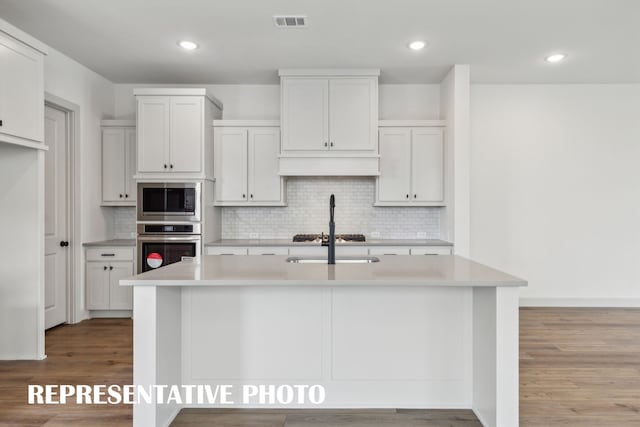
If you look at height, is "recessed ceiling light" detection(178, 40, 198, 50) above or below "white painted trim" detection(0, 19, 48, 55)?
above

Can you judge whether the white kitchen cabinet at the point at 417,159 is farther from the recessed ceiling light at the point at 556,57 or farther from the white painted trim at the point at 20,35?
the white painted trim at the point at 20,35

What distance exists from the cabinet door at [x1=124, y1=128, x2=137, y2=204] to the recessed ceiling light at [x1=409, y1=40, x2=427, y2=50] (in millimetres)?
3293

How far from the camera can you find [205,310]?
250cm

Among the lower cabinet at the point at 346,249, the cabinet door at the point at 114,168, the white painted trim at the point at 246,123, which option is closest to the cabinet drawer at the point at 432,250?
the lower cabinet at the point at 346,249

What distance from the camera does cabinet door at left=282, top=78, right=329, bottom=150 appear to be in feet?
15.1

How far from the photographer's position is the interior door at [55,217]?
4199mm

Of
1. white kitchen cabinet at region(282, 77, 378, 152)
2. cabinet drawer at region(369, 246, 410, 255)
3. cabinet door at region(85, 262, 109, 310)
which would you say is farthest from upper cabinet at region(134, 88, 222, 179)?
cabinet drawer at region(369, 246, 410, 255)

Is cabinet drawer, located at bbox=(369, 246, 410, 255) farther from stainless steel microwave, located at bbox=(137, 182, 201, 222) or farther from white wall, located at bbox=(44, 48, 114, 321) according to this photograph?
white wall, located at bbox=(44, 48, 114, 321)

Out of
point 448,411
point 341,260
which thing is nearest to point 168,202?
point 341,260

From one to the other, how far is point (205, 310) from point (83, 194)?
2.96 meters

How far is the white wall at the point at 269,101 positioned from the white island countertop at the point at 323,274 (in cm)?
293

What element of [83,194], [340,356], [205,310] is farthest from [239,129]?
[340,356]

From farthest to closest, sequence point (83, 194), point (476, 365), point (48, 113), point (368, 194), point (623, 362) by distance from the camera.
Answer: point (368, 194) → point (83, 194) → point (48, 113) → point (623, 362) → point (476, 365)

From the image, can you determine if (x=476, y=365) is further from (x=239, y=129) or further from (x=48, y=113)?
(x=48, y=113)
